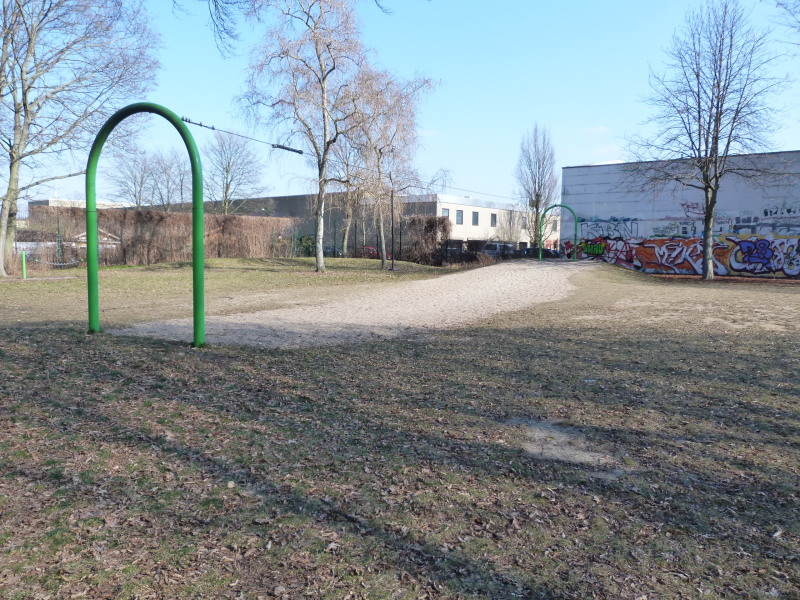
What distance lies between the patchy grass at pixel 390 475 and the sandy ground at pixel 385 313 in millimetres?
1598

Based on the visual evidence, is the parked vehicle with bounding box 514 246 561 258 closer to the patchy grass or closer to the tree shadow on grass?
the patchy grass

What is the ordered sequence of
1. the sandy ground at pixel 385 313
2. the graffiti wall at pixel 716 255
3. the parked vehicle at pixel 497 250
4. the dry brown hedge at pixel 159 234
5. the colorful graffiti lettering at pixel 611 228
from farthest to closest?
the parked vehicle at pixel 497 250 < the colorful graffiti lettering at pixel 611 228 < the graffiti wall at pixel 716 255 < the dry brown hedge at pixel 159 234 < the sandy ground at pixel 385 313

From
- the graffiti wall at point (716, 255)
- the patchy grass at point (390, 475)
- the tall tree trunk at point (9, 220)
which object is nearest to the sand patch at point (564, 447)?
the patchy grass at point (390, 475)

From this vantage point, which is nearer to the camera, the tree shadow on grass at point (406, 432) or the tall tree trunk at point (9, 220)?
the tree shadow on grass at point (406, 432)

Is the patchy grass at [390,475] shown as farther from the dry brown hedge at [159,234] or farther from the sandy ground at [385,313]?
the dry brown hedge at [159,234]

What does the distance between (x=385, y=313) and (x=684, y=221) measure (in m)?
24.1

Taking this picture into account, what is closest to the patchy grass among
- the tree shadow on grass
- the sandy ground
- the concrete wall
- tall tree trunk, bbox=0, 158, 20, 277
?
the tree shadow on grass

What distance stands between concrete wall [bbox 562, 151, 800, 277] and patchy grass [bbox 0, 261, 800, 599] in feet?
79.8

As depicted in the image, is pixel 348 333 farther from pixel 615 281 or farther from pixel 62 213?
pixel 62 213

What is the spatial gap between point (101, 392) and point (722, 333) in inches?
386

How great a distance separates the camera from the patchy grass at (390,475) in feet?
9.72

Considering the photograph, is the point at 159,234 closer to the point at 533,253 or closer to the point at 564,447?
the point at 533,253

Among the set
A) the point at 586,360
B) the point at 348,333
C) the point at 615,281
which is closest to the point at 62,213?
the point at 348,333

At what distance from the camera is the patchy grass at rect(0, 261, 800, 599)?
2.96m
